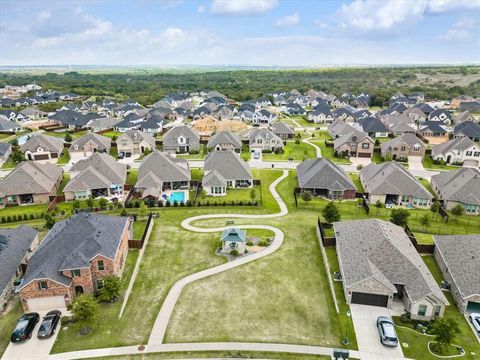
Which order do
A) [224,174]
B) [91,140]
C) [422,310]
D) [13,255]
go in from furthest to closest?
[91,140] → [224,174] → [13,255] → [422,310]

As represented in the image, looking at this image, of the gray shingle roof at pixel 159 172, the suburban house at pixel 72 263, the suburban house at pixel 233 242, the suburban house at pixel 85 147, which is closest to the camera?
the suburban house at pixel 72 263

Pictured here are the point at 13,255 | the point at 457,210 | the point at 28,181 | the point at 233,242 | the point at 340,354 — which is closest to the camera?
the point at 340,354

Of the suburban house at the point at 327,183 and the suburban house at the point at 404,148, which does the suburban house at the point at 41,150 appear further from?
the suburban house at the point at 404,148

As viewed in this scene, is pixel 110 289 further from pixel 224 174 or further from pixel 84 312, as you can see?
pixel 224 174

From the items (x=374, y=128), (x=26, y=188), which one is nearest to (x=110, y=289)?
(x=26, y=188)

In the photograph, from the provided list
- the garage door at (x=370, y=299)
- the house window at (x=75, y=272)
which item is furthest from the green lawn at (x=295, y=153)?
the house window at (x=75, y=272)

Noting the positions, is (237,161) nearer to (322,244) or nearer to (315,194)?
(315,194)
